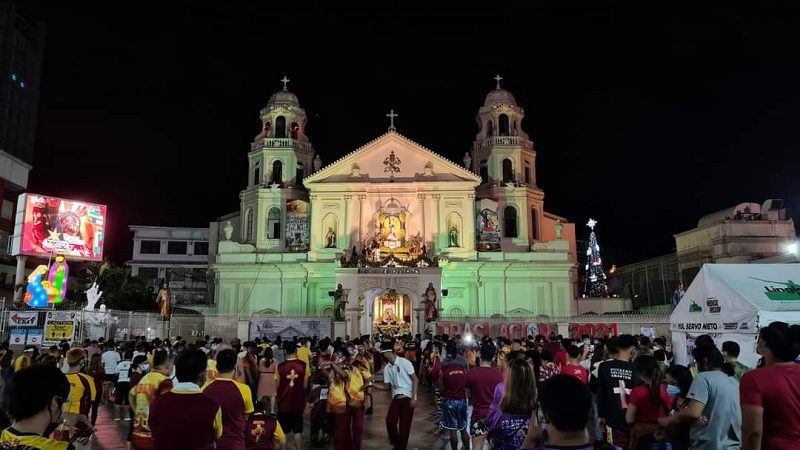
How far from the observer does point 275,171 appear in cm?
4447

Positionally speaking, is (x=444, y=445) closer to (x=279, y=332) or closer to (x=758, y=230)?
(x=279, y=332)

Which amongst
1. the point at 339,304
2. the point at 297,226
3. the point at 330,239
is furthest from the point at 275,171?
the point at 339,304

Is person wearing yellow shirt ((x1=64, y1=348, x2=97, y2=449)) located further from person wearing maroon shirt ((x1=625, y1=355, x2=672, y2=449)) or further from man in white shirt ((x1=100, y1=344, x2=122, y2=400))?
man in white shirt ((x1=100, y1=344, x2=122, y2=400))

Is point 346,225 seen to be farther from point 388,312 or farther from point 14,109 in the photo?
point 14,109

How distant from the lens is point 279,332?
3189 cm

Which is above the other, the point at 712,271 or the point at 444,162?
the point at 444,162

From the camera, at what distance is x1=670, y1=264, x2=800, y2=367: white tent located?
11.6 metres

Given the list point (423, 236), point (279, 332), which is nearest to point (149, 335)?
point (279, 332)

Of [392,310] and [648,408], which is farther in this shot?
[392,310]

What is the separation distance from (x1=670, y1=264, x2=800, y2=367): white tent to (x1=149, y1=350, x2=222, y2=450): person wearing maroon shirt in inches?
428

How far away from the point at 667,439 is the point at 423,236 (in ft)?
116

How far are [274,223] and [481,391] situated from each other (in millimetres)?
37365

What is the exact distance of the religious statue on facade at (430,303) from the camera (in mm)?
33688

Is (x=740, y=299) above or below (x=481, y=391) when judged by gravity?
above
